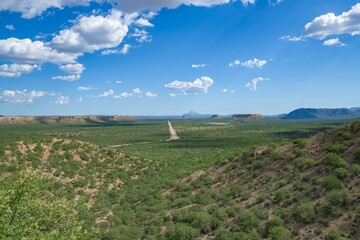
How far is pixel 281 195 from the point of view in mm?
23156

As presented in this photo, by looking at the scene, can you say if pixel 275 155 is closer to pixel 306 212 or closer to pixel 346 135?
pixel 346 135

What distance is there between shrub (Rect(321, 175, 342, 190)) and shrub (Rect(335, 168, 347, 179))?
0.35 meters

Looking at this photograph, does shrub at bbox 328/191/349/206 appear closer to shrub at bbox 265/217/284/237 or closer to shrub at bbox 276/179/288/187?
shrub at bbox 265/217/284/237

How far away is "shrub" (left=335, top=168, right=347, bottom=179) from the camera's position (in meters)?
22.8

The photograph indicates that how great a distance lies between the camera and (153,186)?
36.0 meters

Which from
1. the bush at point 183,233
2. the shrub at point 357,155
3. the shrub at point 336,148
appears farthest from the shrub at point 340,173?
the bush at point 183,233

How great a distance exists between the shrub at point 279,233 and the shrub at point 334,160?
7839mm

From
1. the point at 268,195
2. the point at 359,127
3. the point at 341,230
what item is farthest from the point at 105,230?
the point at 359,127

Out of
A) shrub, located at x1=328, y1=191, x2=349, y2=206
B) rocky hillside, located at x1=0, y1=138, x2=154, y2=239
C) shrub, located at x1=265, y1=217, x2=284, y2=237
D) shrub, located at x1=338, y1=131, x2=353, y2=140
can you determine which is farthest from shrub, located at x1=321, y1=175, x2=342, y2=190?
rocky hillside, located at x1=0, y1=138, x2=154, y2=239

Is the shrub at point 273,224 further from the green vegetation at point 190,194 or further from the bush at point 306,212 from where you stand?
the bush at point 306,212

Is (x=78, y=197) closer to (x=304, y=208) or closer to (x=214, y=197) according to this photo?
(x=214, y=197)

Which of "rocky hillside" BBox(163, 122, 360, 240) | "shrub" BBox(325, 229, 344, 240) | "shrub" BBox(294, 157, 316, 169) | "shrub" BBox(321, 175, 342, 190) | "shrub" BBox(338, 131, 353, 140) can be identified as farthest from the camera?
"shrub" BBox(338, 131, 353, 140)

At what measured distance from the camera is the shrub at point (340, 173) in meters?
22.8

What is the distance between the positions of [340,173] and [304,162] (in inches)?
173
